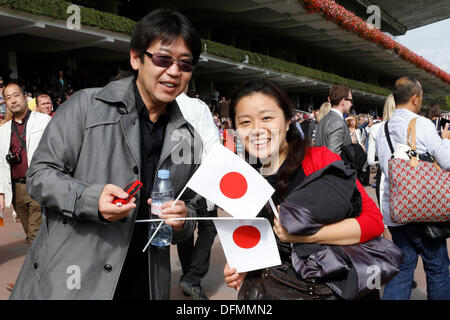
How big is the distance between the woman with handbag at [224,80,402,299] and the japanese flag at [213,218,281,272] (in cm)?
6

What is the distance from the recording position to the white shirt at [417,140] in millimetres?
2661

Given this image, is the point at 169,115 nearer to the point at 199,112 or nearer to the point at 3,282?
the point at 199,112

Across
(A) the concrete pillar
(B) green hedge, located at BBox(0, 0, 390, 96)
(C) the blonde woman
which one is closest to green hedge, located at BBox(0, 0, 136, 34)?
(B) green hedge, located at BBox(0, 0, 390, 96)

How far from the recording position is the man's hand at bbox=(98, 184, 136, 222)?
4.64 ft

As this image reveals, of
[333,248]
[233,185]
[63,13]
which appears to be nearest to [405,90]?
[333,248]

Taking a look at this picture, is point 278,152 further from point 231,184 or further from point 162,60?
point 162,60

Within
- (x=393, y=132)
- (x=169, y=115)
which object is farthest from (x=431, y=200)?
(x=169, y=115)

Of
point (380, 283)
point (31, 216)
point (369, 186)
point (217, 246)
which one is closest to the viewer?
point (380, 283)

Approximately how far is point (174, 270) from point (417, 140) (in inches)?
112

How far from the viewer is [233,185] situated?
1546 mm

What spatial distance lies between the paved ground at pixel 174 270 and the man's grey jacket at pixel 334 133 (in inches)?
65.8

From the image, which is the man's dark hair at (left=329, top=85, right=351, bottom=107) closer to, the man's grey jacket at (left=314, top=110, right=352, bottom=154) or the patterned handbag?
the man's grey jacket at (left=314, top=110, right=352, bottom=154)
